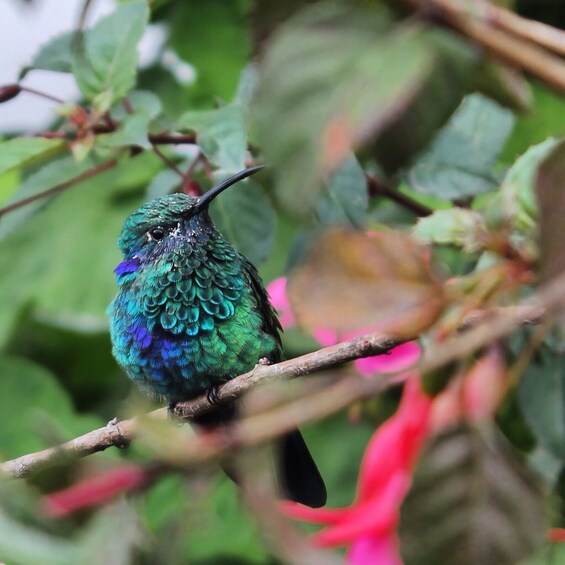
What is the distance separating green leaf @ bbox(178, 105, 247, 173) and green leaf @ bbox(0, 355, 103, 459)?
3.55ft

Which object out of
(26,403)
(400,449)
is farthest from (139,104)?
(400,449)

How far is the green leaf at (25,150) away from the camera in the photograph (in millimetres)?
1395

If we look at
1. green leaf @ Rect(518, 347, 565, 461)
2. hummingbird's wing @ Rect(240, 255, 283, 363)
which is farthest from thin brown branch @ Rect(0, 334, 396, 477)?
hummingbird's wing @ Rect(240, 255, 283, 363)

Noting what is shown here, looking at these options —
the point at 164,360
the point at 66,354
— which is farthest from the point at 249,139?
the point at 66,354

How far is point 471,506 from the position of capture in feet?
1.38

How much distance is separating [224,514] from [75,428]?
462mm

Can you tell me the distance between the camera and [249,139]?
58.6 inches

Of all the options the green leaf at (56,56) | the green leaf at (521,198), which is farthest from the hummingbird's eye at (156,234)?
the green leaf at (521,198)

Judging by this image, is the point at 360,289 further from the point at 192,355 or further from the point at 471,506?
the point at 192,355

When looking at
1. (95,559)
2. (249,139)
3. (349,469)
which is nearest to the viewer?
(95,559)

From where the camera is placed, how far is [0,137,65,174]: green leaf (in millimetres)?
1395

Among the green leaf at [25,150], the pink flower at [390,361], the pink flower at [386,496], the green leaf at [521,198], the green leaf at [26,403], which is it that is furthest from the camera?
the green leaf at [26,403]

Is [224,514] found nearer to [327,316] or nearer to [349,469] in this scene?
[349,469]

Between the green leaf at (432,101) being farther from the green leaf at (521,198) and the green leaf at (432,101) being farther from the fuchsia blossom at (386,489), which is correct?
the green leaf at (521,198)
